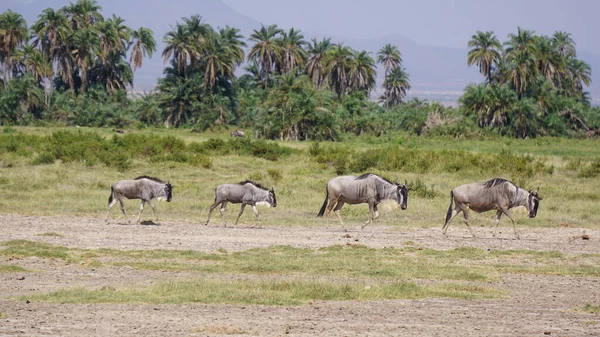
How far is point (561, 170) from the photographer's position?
4012 cm

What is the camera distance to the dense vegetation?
7144cm

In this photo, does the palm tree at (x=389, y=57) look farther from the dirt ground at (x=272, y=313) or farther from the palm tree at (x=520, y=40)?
the dirt ground at (x=272, y=313)

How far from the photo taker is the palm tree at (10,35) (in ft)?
274

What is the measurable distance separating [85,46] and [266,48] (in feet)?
66.5

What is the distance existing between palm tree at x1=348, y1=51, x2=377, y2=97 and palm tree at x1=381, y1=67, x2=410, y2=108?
22.5 metres

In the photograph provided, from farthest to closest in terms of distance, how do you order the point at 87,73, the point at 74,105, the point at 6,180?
the point at 87,73
the point at 74,105
the point at 6,180

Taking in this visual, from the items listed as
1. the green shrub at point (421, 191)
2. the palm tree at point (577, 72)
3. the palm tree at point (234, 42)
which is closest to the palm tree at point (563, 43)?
the palm tree at point (577, 72)

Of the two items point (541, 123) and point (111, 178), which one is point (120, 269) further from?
point (541, 123)

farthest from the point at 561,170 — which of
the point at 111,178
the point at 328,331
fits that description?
the point at 328,331

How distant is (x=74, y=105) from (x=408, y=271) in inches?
2787

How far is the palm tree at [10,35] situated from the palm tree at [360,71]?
35.8 metres

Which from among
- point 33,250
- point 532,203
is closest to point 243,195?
point 33,250

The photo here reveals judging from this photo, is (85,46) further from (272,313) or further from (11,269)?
(272,313)

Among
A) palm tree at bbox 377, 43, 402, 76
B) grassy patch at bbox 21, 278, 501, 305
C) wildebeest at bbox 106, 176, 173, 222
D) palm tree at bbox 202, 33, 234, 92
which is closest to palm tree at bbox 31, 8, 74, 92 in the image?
palm tree at bbox 202, 33, 234, 92
